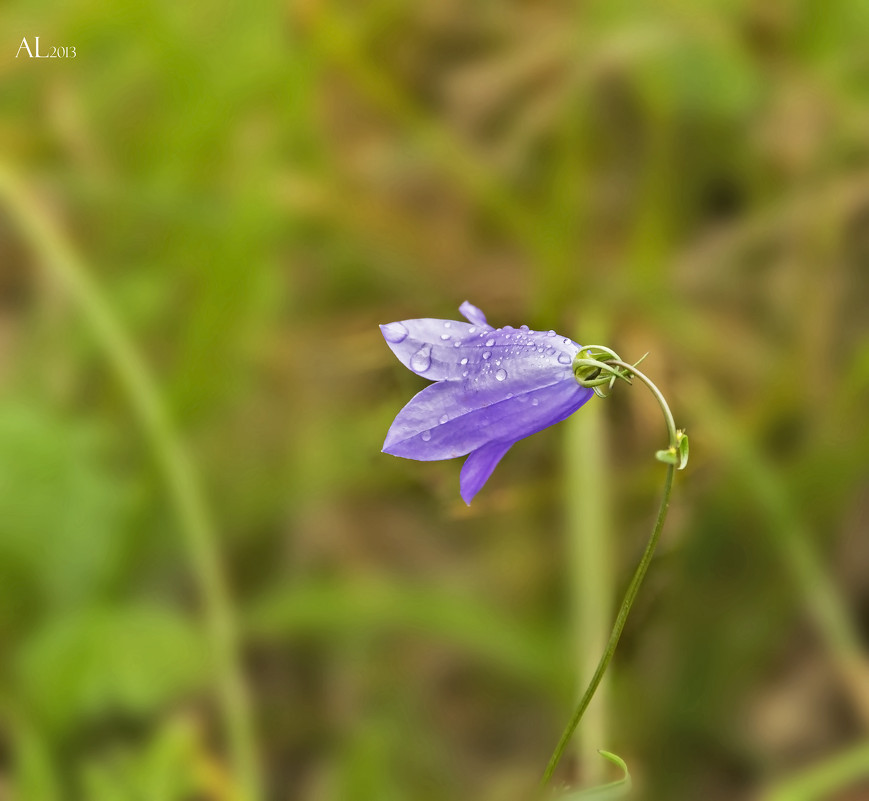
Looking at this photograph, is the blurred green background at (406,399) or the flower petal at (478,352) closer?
the flower petal at (478,352)

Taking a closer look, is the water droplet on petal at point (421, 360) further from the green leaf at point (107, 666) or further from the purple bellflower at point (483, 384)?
the green leaf at point (107, 666)

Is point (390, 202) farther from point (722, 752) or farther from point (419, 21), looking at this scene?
point (722, 752)

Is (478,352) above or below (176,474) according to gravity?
above

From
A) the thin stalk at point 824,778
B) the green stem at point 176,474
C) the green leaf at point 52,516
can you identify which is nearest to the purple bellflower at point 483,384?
the green stem at point 176,474

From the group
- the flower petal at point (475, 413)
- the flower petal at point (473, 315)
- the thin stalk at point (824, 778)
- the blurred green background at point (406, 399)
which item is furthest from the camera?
the blurred green background at point (406, 399)

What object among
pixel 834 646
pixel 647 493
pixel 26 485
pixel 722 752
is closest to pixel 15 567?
pixel 26 485
